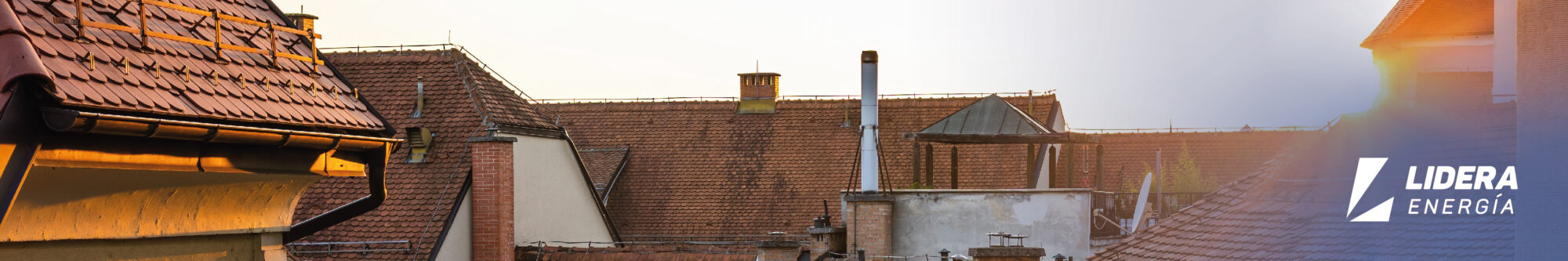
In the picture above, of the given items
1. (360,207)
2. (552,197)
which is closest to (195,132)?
(360,207)

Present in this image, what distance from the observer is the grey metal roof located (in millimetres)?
28547

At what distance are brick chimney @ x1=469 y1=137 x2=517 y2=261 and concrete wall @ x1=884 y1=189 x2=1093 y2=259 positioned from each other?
6763 millimetres

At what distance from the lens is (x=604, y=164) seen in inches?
1601

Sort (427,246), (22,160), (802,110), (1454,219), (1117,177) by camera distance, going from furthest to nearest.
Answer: (1117,177), (802,110), (427,246), (1454,219), (22,160)

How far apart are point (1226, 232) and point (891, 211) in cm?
1203

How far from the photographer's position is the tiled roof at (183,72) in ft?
20.2

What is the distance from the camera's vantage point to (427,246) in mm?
24328

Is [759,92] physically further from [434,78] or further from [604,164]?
[434,78]

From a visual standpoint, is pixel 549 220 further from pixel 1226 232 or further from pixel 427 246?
pixel 1226 232

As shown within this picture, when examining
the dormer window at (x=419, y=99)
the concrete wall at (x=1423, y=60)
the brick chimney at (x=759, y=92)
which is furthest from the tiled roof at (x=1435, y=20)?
the brick chimney at (x=759, y=92)

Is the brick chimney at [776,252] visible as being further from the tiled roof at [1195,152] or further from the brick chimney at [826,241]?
the tiled roof at [1195,152]

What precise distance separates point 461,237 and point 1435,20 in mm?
15546

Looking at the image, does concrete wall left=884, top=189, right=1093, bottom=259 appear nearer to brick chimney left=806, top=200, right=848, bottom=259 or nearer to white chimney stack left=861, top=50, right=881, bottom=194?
brick chimney left=806, top=200, right=848, bottom=259

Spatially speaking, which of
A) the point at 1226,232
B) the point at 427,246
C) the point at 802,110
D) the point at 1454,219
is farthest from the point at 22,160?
the point at 802,110
